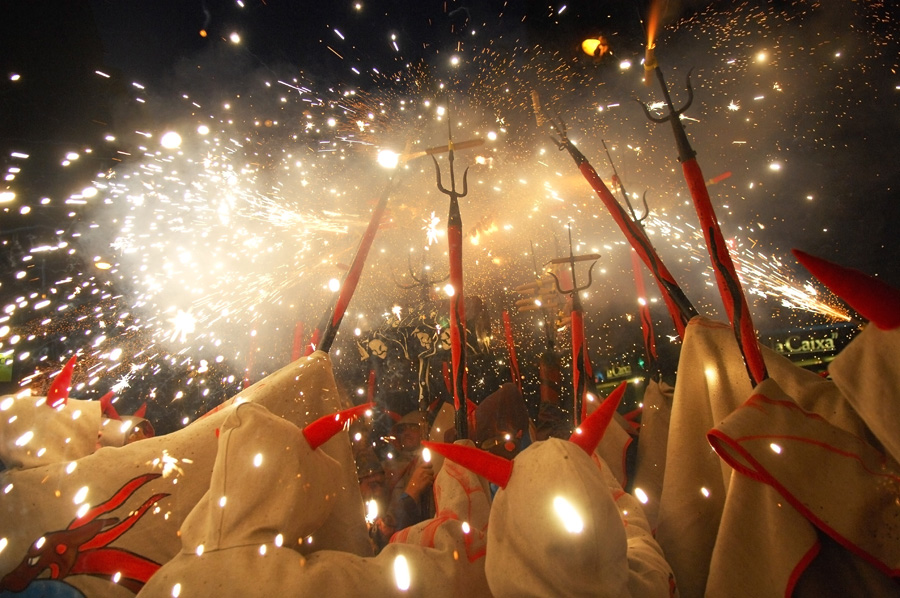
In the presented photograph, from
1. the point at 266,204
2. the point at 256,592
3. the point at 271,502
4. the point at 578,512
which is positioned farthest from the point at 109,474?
the point at 266,204

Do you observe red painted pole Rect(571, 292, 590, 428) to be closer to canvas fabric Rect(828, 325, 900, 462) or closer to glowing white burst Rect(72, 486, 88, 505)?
canvas fabric Rect(828, 325, 900, 462)

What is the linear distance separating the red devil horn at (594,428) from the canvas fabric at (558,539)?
0.15 meters

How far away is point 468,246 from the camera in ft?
28.9

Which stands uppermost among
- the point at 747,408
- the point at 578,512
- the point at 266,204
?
the point at 266,204

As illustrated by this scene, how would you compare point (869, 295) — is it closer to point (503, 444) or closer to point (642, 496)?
point (642, 496)

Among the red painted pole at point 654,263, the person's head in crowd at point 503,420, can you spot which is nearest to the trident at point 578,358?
the person's head in crowd at point 503,420

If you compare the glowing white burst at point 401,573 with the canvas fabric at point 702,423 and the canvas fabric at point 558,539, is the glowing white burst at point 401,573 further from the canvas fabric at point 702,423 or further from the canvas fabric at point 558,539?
the canvas fabric at point 702,423

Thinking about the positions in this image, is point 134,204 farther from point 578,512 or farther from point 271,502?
point 578,512

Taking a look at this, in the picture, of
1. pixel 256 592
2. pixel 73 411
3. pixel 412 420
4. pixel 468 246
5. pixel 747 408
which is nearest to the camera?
pixel 256 592

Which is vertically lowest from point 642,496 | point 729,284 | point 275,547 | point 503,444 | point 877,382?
point 503,444

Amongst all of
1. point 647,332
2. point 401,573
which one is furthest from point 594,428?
point 647,332

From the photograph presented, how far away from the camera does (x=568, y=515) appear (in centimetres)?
94

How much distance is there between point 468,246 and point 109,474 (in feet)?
25.5

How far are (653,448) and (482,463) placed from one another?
190 cm
